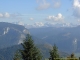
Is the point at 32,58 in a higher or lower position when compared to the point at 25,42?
lower

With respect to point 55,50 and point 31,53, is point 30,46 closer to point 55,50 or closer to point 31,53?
point 31,53

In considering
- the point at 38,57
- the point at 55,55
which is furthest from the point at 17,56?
the point at 38,57

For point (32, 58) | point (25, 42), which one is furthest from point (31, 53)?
point (25, 42)

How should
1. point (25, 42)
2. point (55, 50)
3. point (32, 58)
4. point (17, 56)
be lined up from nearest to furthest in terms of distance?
point (32, 58) → point (25, 42) → point (17, 56) → point (55, 50)

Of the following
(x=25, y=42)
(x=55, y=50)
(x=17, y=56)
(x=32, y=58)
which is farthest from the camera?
(x=55, y=50)

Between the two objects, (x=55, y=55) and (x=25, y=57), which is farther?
(x=55, y=55)

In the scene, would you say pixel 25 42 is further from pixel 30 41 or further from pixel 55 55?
pixel 55 55

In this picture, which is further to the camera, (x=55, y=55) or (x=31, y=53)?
(x=55, y=55)

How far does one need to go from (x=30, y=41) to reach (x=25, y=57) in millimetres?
3796

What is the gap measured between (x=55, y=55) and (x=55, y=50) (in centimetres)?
293

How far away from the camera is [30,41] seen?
4169 cm

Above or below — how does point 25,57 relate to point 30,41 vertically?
below

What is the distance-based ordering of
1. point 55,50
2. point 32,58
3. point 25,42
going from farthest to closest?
point 55,50 → point 25,42 → point 32,58

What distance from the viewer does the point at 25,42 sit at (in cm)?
4138
